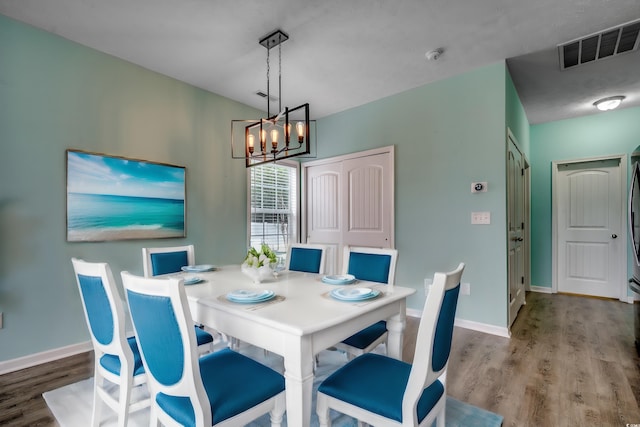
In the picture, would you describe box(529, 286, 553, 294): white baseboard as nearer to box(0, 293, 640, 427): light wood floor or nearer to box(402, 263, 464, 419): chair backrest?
box(0, 293, 640, 427): light wood floor

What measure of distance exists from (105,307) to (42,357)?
1.71 m

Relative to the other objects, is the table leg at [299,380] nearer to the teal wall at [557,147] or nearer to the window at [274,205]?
the window at [274,205]

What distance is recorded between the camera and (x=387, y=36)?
256 cm

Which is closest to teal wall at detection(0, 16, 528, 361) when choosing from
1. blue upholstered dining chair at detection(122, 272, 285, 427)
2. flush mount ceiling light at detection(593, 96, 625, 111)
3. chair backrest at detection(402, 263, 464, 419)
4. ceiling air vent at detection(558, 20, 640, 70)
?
ceiling air vent at detection(558, 20, 640, 70)

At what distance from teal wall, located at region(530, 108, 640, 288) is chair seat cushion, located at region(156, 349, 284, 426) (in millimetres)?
5111

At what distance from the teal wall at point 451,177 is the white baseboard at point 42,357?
10.6ft

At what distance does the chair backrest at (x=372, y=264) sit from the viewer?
216 centimetres

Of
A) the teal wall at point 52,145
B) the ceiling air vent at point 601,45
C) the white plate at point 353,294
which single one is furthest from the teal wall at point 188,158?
the white plate at point 353,294

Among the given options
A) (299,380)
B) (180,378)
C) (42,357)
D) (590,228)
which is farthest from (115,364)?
(590,228)

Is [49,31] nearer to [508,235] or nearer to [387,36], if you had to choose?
[387,36]

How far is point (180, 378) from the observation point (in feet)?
3.49

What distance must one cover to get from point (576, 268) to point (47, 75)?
22.2 ft

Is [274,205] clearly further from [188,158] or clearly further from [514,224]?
[514,224]

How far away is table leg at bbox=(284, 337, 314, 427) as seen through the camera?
114 cm
